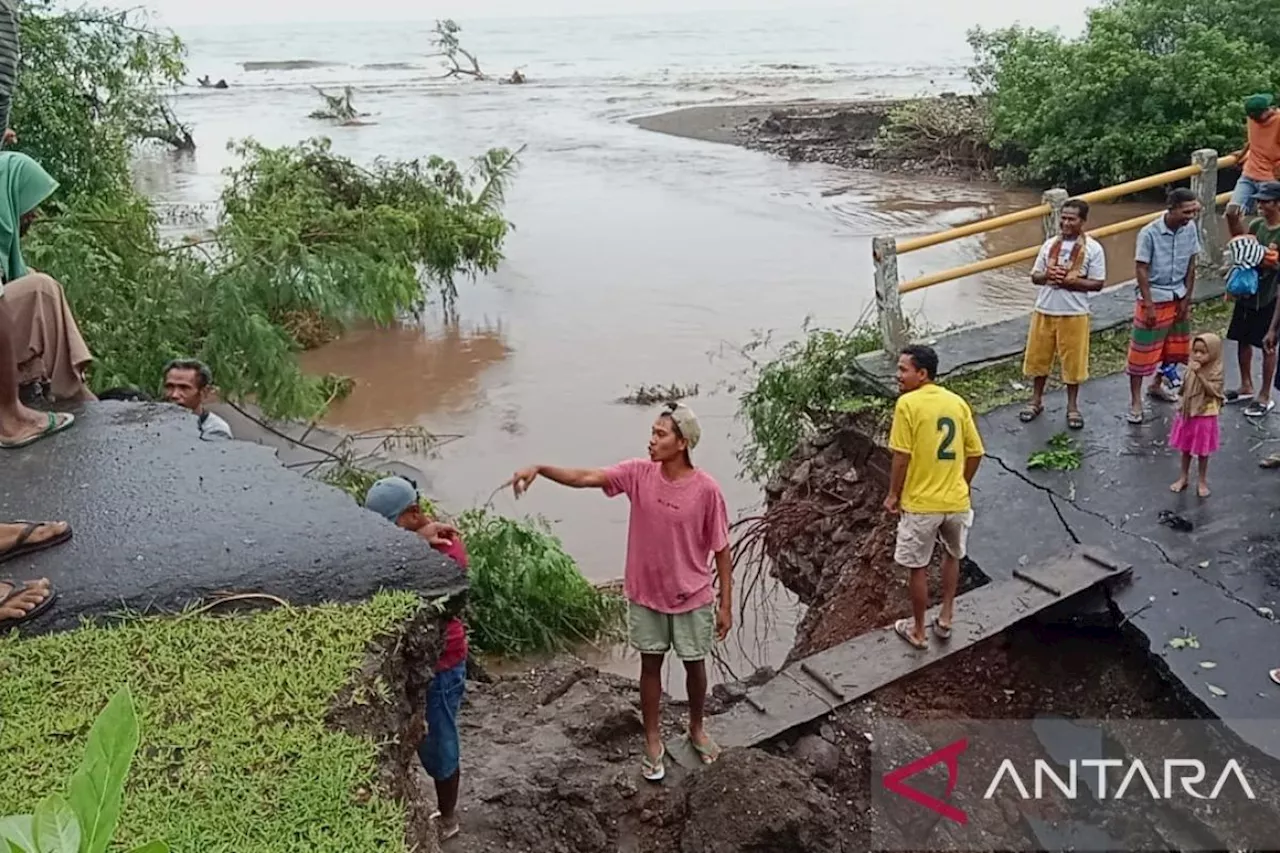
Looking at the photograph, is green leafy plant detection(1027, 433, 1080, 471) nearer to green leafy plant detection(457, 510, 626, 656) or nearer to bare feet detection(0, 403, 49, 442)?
green leafy plant detection(457, 510, 626, 656)

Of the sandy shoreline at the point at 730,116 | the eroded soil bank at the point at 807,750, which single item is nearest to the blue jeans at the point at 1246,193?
the eroded soil bank at the point at 807,750

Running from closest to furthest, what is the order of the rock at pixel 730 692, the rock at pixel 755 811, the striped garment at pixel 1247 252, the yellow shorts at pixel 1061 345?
the rock at pixel 755 811 → the rock at pixel 730 692 → the striped garment at pixel 1247 252 → the yellow shorts at pixel 1061 345

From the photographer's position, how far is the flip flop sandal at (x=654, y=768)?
17.2ft

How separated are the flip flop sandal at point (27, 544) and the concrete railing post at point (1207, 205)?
30.6 ft

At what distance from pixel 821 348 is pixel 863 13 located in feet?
349

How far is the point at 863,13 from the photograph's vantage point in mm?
106438

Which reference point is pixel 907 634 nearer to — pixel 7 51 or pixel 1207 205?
pixel 7 51

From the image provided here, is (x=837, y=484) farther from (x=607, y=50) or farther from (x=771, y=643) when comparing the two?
(x=607, y=50)

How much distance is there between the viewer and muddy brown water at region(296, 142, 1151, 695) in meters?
11.6

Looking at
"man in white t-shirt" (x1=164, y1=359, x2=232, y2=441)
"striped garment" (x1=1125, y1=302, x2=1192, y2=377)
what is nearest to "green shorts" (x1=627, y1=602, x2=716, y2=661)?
"man in white t-shirt" (x1=164, y1=359, x2=232, y2=441)

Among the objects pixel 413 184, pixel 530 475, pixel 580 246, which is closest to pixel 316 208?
pixel 413 184

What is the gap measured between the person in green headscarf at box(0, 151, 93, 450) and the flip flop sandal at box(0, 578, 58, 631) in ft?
4.97

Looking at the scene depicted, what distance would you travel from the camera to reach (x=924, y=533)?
5.45m

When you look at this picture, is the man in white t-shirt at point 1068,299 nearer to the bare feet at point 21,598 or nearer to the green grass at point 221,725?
the green grass at point 221,725
